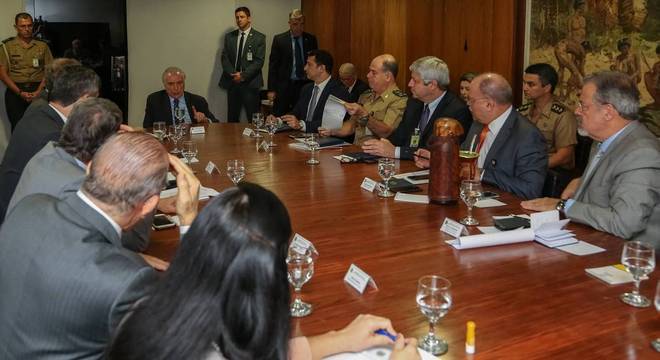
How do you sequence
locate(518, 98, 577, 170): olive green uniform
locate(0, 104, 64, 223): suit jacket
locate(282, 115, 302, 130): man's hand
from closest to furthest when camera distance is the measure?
locate(0, 104, 64, 223): suit jacket < locate(518, 98, 577, 170): olive green uniform < locate(282, 115, 302, 130): man's hand

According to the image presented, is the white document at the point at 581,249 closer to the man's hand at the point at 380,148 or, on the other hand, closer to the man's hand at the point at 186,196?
the man's hand at the point at 186,196

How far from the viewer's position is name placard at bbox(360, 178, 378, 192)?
318 cm

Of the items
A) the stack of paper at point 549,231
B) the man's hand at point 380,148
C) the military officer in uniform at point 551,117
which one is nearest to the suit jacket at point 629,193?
the stack of paper at point 549,231

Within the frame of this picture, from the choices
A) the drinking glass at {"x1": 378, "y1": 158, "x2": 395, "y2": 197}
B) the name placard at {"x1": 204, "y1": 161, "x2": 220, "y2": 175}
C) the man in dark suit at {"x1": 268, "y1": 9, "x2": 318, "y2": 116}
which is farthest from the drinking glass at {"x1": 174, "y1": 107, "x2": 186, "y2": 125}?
the drinking glass at {"x1": 378, "y1": 158, "x2": 395, "y2": 197}

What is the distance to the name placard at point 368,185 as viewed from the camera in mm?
3178

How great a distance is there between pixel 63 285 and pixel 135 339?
0.36m

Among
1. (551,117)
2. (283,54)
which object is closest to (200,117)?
(283,54)

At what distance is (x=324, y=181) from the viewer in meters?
3.43

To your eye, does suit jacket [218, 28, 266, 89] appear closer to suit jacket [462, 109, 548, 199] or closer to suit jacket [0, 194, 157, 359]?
suit jacket [462, 109, 548, 199]

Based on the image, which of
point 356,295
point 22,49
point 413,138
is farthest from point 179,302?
point 22,49

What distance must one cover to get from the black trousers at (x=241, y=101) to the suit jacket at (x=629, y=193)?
6.33 m

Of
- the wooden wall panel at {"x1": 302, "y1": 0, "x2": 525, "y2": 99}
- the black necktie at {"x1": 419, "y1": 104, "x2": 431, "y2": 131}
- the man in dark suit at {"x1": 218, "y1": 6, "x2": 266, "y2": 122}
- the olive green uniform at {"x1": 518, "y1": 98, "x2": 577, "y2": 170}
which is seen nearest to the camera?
the black necktie at {"x1": 419, "y1": 104, "x2": 431, "y2": 131}

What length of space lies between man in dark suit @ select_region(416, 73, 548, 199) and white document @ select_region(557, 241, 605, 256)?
93cm

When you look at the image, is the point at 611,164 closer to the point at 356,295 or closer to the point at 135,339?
the point at 356,295
